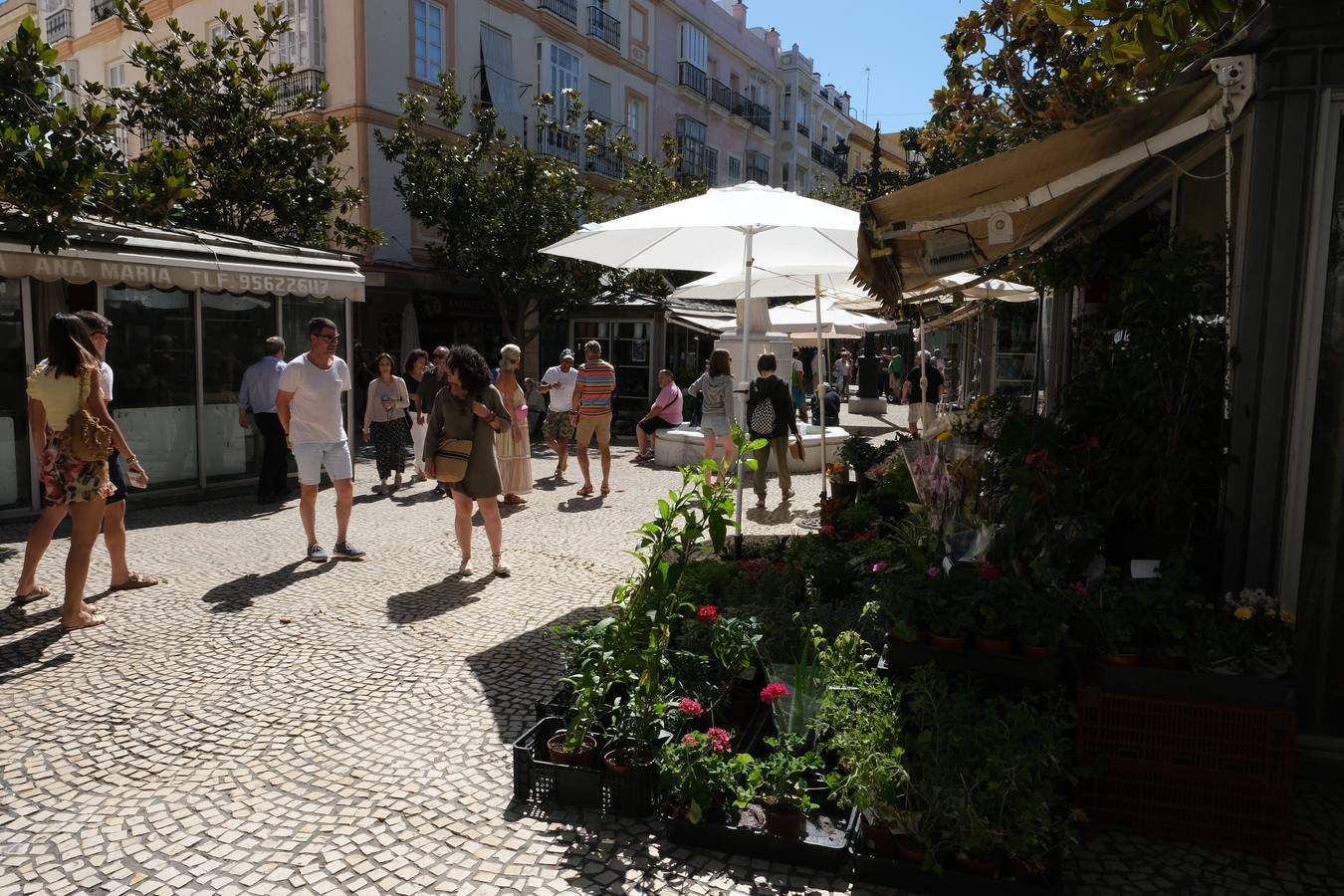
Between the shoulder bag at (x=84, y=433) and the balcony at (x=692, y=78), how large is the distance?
97.3ft

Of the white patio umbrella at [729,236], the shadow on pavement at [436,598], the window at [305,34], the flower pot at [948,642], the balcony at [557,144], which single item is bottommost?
the shadow on pavement at [436,598]

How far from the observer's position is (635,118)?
30172 millimetres

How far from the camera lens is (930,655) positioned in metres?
3.46

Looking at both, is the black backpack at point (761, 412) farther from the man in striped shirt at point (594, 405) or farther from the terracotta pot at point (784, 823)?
the terracotta pot at point (784, 823)

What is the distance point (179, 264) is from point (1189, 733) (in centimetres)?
919

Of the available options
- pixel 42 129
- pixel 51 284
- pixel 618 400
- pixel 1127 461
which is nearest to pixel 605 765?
pixel 1127 461

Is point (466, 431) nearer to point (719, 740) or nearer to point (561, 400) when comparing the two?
point (719, 740)

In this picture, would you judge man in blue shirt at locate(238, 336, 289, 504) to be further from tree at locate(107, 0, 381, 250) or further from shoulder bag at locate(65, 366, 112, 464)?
tree at locate(107, 0, 381, 250)

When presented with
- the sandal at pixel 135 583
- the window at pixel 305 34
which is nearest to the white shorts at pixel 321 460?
the sandal at pixel 135 583

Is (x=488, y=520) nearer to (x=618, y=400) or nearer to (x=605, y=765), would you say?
(x=605, y=765)

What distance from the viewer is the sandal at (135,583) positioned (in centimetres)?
626

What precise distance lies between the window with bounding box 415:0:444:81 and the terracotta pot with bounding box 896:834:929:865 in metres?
21.7

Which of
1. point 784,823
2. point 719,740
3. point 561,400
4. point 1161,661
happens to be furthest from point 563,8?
point 784,823

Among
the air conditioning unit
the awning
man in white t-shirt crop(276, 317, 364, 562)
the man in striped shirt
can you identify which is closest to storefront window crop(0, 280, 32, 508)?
man in white t-shirt crop(276, 317, 364, 562)
